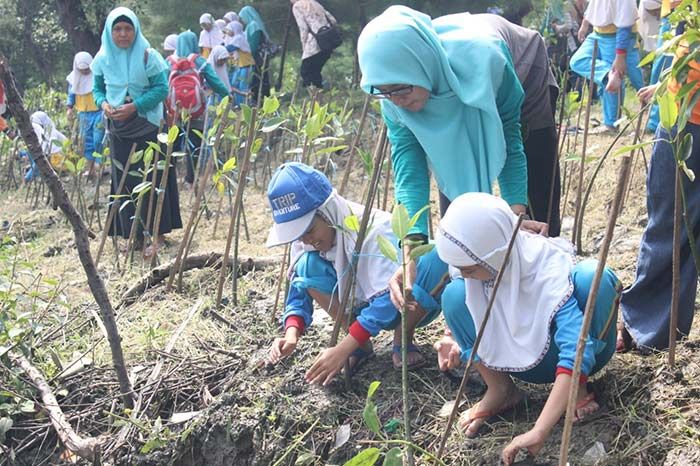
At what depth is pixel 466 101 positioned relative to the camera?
6.45 feet

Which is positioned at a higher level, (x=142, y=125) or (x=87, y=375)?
(x=142, y=125)

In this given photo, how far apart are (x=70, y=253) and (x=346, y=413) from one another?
2792 mm

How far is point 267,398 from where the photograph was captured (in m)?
2.20

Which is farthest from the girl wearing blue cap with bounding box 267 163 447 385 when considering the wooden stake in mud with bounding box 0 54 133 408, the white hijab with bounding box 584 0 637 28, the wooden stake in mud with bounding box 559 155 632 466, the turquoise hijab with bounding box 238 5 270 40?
the turquoise hijab with bounding box 238 5 270 40

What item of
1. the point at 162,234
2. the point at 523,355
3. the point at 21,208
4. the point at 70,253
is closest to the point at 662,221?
the point at 523,355

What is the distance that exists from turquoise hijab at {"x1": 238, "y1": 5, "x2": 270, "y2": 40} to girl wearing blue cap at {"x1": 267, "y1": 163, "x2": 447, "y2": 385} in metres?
5.72

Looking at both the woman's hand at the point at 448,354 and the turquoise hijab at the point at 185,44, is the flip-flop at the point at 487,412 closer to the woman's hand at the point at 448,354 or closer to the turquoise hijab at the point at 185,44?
the woman's hand at the point at 448,354

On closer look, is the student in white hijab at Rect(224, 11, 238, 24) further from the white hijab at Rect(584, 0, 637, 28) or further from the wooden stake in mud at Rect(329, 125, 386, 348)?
the wooden stake in mud at Rect(329, 125, 386, 348)

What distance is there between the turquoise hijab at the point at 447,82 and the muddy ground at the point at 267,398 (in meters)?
0.57

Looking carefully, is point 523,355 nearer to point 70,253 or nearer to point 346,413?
point 346,413

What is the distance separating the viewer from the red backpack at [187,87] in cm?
546

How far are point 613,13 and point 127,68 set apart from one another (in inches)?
106

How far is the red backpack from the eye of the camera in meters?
5.46

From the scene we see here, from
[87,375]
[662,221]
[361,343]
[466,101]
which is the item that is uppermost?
[466,101]
